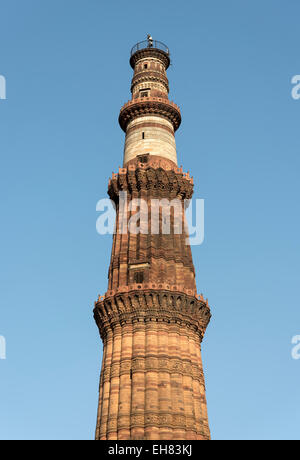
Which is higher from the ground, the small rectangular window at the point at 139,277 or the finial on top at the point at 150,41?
the finial on top at the point at 150,41

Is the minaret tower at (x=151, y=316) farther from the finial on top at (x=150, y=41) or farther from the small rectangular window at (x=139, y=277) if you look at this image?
the finial on top at (x=150, y=41)

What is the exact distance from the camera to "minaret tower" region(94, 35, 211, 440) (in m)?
31.0

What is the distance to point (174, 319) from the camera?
3497 centimetres

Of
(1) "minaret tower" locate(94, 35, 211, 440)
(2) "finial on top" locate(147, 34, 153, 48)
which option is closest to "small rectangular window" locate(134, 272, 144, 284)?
(1) "minaret tower" locate(94, 35, 211, 440)

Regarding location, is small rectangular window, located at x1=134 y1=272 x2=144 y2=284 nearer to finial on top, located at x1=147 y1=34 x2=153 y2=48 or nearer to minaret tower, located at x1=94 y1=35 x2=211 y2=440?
minaret tower, located at x1=94 y1=35 x2=211 y2=440

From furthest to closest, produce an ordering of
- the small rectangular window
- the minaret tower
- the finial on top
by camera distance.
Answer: the finial on top
the small rectangular window
the minaret tower

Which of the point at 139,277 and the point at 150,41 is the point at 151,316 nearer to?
the point at 139,277

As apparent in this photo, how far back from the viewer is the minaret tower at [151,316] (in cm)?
3105

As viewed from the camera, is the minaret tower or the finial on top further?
the finial on top

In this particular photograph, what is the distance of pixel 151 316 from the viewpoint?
113ft

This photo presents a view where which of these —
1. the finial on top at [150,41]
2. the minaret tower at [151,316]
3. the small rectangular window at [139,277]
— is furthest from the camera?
the finial on top at [150,41]

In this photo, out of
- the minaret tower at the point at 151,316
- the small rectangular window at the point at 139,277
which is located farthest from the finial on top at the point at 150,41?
the small rectangular window at the point at 139,277
